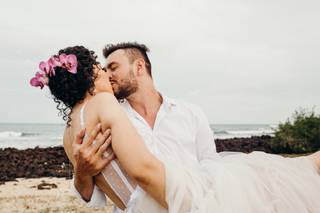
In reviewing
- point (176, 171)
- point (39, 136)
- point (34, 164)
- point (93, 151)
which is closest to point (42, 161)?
point (34, 164)

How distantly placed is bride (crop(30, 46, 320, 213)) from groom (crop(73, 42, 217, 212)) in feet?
1.93

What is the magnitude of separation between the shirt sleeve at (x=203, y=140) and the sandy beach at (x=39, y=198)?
4993 millimetres

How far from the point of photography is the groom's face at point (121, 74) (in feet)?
14.5

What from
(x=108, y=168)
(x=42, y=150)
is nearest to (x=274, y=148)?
(x=42, y=150)

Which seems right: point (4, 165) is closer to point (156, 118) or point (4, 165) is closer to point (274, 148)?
point (274, 148)

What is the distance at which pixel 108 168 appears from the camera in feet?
11.5

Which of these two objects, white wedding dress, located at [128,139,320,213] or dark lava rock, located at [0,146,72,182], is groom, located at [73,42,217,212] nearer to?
white wedding dress, located at [128,139,320,213]

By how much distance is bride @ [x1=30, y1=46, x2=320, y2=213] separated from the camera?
10.1ft

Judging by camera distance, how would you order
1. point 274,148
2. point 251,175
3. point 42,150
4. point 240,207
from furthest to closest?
1. point 42,150
2. point 274,148
3. point 251,175
4. point 240,207

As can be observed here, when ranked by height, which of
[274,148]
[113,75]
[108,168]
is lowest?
[274,148]

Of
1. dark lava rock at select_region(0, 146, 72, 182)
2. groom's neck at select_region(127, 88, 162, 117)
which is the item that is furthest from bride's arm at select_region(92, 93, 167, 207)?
dark lava rock at select_region(0, 146, 72, 182)

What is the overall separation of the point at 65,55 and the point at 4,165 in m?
16.3

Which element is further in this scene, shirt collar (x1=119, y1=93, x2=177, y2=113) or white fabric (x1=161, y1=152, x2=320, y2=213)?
shirt collar (x1=119, y1=93, x2=177, y2=113)

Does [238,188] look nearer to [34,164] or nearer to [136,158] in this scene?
[136,158]
